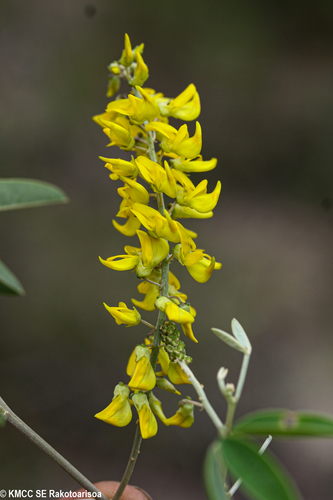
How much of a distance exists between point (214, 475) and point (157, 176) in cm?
21

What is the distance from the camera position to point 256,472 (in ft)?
0.69

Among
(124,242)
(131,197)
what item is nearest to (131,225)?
(131,197)

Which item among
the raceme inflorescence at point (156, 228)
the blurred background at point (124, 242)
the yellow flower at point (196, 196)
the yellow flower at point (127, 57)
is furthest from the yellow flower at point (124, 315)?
the blurred background at point (124, 242)

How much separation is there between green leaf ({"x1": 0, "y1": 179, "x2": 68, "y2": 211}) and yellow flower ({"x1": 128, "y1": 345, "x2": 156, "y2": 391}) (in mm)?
161

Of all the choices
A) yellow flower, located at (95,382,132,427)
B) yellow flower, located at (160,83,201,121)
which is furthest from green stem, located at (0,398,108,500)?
yellow flower, located at (160,83,201,121)

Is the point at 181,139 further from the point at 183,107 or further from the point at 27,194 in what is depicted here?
A: the point at 27,194

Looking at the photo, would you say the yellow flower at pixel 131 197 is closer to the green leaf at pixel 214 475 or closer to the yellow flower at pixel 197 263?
the yellow flower at pixel 197 263

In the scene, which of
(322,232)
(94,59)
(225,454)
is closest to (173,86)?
(94,59)

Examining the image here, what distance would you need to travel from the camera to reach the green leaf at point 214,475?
0.20 meters

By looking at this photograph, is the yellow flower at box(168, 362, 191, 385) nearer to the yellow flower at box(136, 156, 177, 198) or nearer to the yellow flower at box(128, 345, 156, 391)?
the yellow flower at box(128, 345, 156, 391)

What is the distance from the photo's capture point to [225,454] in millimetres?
225

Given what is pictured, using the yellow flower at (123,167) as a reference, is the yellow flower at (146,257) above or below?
below

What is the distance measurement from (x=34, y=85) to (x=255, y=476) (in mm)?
1276

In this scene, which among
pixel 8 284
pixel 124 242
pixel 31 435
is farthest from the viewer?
pixel 124 242
